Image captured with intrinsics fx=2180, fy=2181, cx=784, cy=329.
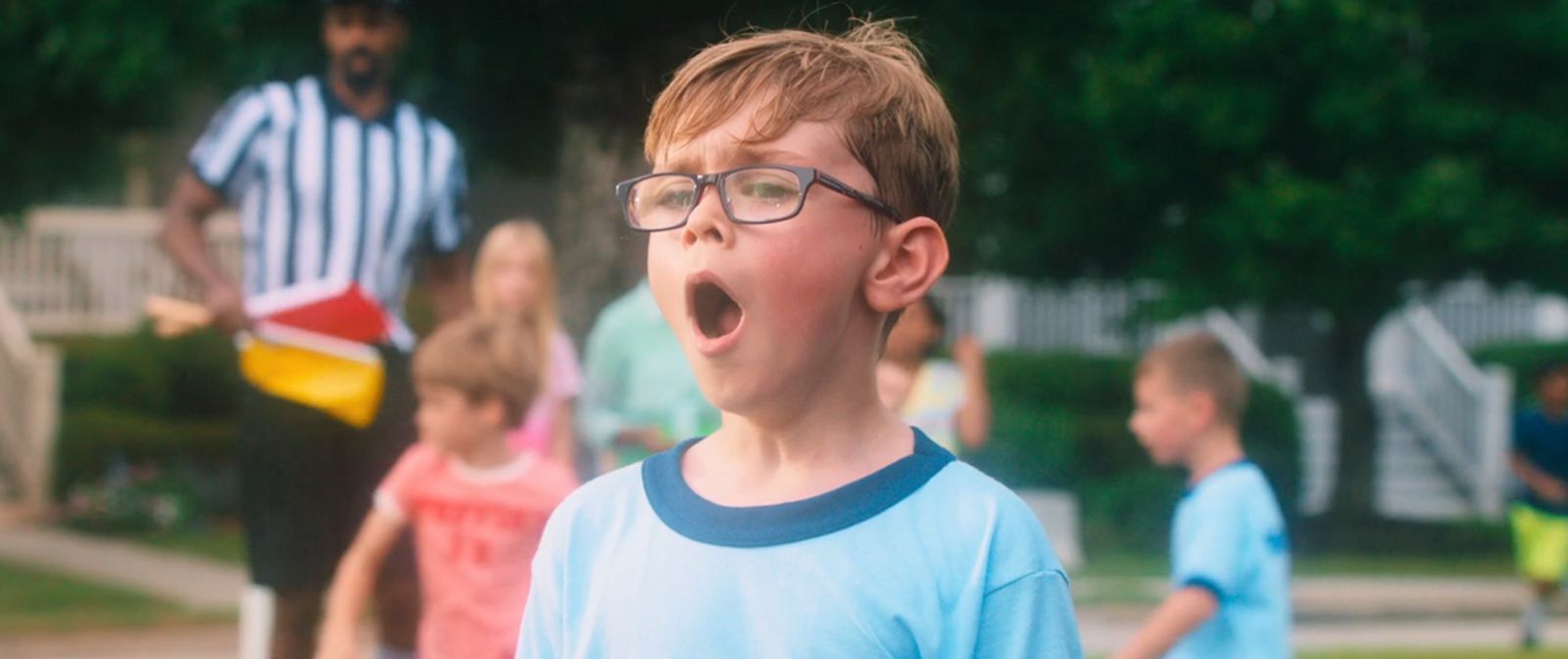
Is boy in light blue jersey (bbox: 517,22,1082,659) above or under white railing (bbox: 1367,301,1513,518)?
above

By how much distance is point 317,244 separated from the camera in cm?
579

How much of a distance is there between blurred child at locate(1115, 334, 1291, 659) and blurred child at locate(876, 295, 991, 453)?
77.4 inches

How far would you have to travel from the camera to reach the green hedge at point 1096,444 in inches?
752

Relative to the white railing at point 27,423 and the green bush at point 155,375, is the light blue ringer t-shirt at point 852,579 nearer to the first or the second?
the white railing at point 27,423

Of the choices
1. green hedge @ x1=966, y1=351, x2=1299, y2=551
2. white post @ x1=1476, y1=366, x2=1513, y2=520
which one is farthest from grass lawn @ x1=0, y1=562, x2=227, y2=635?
white post @ x1=1476, y1=366, x2=1513, y2=520

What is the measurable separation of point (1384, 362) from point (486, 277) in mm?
19606

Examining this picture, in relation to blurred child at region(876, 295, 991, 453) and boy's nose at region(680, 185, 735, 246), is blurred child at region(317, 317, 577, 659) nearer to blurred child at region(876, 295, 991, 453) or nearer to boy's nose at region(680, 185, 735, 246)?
blurred child at region(876, 295, 991, 453)

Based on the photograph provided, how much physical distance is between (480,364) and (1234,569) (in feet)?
6.17

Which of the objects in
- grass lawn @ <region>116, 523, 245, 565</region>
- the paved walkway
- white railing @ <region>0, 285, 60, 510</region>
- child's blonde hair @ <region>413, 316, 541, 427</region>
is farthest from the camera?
white railing @ <region>0, 285, 60, 510</region>

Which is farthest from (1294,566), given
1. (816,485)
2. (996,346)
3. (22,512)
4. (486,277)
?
(816,485)

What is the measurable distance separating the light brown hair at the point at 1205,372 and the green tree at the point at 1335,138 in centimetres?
1148

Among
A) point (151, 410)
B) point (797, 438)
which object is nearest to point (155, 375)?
point (151, 410)

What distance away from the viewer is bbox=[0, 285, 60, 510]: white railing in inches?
711

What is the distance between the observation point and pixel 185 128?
2428 centimetres
